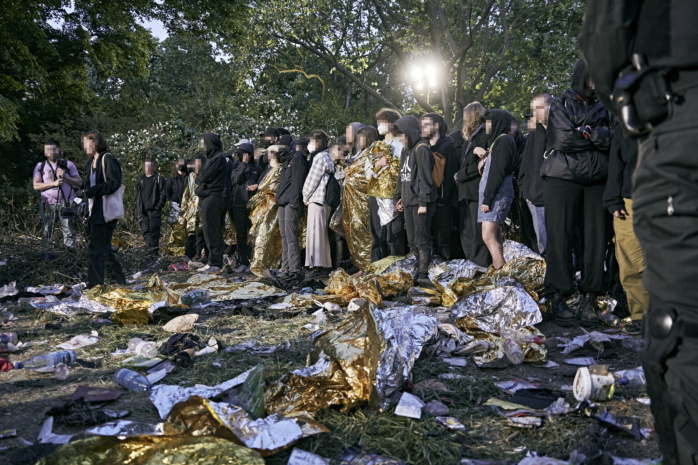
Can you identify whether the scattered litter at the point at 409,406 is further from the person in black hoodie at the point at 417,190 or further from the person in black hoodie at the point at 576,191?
the person in black hoodie at the point at 417,190

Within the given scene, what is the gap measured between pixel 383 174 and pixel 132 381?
499cm

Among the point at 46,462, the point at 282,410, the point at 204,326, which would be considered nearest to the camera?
the point at 46,462

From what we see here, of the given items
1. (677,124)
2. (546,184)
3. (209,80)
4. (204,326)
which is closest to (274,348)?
(204,326)

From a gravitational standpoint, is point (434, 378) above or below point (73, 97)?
below

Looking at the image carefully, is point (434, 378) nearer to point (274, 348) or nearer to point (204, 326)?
point (274, 348)

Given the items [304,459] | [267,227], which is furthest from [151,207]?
[304,459]

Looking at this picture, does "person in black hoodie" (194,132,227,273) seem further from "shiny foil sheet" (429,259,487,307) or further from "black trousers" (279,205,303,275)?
"shiny foil sheet" (429,259,487,307)

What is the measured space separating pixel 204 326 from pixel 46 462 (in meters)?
3.29

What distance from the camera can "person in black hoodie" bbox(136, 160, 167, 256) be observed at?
1227 cm

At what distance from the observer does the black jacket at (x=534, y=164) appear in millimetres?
5840

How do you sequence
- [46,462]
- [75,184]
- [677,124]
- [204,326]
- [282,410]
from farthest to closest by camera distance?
[75,184], [204,326], [282,410], [46,462], [677,124]

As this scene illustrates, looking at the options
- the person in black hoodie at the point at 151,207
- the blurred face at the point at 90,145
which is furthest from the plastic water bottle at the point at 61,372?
the person in black hoodie at the point at 151,207

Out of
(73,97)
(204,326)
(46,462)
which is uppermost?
(73,97)

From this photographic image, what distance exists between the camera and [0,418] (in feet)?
10.0
